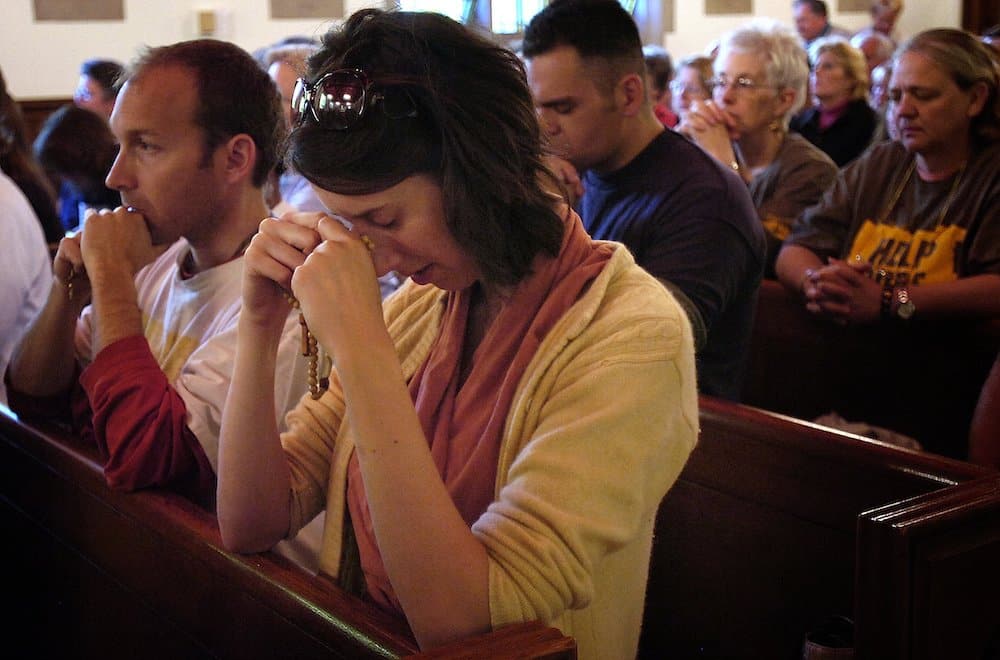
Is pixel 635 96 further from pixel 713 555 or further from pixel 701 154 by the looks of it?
pixel 713 555

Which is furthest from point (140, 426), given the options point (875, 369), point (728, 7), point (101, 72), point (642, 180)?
point (728, 7)

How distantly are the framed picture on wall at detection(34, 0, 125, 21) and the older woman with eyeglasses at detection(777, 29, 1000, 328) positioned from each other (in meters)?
5.96

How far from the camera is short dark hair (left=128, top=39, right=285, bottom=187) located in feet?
6.82

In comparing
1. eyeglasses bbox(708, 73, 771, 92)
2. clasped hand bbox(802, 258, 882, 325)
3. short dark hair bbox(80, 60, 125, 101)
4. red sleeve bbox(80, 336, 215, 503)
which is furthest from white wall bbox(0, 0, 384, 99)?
red sleeve bbox(80, 336, 215, 503)

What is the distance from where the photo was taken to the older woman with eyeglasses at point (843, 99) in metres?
5.52

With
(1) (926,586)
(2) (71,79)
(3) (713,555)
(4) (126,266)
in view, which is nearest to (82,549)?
(4) (126,266)

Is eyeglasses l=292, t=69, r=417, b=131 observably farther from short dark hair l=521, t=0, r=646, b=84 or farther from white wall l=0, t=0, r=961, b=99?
white wall l=0, t=0, r=961, b=99

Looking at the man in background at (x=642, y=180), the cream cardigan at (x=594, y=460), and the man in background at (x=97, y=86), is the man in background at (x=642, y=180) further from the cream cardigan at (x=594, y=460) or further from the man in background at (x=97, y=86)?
the man in background at (x=97, y=86)

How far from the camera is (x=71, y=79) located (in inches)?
308

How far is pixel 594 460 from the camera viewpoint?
49.3 inches

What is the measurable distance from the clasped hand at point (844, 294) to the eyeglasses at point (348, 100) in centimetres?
182

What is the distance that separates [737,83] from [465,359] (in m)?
2.88

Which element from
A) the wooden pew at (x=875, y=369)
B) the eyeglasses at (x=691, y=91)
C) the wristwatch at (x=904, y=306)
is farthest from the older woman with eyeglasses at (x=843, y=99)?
the wristwatch at (x=904, y=306)

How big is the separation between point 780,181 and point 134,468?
262cm
